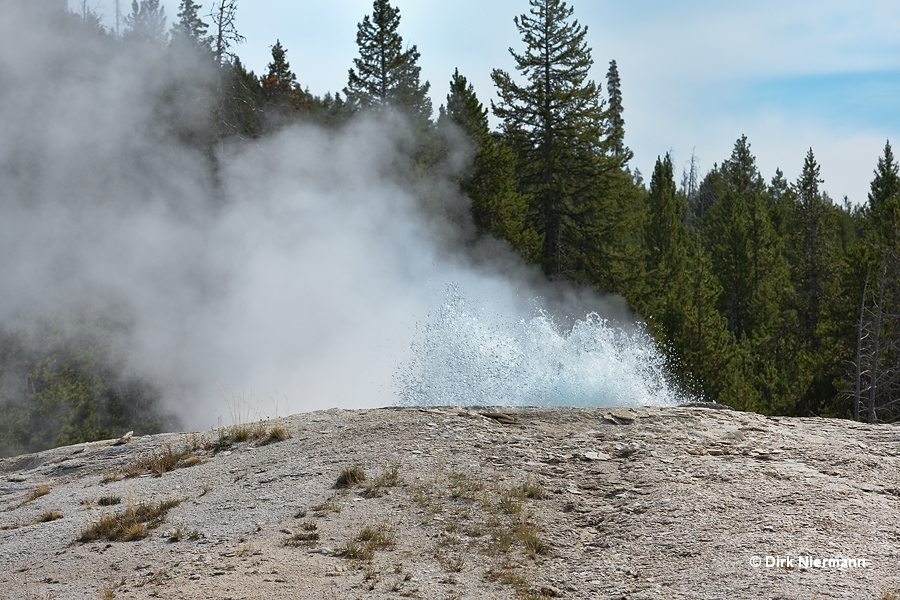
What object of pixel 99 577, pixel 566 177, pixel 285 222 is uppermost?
pixel 566 177

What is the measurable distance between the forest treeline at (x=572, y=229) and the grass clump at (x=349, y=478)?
11390mm

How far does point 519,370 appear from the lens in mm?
12086

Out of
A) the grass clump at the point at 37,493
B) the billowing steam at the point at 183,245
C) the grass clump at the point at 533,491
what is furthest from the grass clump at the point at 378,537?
the billowing steam at the point at 183,245

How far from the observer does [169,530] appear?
6.50m

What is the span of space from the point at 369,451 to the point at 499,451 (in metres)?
1.28

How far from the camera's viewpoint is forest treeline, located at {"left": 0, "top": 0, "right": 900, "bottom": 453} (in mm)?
18188

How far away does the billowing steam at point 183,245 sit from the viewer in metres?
15.9

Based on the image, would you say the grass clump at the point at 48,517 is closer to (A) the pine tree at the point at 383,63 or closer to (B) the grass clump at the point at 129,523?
(B) the grass clump at the point at 129,523

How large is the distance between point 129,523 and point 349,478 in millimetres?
1843

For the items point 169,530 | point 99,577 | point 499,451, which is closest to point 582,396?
point 499,451

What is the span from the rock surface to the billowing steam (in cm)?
665

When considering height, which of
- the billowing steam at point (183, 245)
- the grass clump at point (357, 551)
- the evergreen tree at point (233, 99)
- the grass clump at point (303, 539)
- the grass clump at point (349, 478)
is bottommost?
the grass clump at point (357, 551)

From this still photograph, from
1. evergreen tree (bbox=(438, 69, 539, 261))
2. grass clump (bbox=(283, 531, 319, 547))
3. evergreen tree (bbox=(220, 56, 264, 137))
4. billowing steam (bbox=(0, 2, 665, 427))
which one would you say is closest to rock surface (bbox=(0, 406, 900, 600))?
grass clump (bbox=(283, 531, 319, 547))

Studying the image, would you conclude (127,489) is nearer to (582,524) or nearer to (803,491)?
(582,524)
